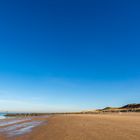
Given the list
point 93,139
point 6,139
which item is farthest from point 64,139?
point 6,139

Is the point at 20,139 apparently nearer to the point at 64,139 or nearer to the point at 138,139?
the point at 64,139

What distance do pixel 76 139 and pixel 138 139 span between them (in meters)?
3.65

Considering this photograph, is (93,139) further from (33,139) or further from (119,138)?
(33,139)

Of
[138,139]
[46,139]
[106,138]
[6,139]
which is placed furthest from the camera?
[6,139]

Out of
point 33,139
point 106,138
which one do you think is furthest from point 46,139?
point 106,138

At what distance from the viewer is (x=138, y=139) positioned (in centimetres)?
903

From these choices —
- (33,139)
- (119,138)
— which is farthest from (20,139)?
(119,138)

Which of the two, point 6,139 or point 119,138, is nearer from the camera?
point 119,138

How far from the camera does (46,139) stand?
1039cm

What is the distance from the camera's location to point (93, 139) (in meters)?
9.59

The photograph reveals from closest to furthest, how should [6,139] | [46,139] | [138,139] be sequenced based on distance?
Result: [138,139]
[46,139]
[6,139]

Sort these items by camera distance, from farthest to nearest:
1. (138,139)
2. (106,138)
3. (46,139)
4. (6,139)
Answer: (6,139) < (46,139) < (106,138) < (138,139)

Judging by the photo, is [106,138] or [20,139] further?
[20,139]

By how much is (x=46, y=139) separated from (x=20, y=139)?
1945 mm
